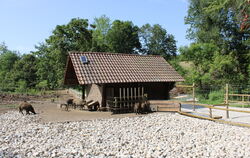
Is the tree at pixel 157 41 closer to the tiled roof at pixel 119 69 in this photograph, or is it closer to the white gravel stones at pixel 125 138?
the tiled roof at pixel 119 69

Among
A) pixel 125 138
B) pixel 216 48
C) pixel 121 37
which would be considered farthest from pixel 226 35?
pixel 125 138

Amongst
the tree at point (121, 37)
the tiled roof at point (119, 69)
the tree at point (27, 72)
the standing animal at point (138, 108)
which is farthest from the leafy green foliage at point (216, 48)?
the tree at point (27, 72)

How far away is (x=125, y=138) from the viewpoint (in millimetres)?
8500

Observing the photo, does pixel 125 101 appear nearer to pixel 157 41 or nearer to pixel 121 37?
pixel 121 37

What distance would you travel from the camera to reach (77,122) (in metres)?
10.8

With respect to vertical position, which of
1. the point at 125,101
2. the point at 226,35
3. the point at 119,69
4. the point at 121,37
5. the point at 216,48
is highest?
the point at 121,37

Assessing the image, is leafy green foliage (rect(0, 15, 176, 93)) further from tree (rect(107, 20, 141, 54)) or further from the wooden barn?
the wooden barn

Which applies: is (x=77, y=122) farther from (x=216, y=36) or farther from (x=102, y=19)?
(x=102, y=19)

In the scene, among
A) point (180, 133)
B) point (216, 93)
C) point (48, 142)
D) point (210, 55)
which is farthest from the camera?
point (210, 55)

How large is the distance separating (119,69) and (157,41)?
39944 mm

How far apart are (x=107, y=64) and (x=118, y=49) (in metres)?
31.8

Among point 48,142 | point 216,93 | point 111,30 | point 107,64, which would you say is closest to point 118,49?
point 111,30

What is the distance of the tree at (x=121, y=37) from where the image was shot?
149ft

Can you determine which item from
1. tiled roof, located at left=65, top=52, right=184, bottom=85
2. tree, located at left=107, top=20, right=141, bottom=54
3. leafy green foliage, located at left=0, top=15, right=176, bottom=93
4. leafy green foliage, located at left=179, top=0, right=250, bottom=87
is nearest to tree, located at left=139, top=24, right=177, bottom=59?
leafy green foliage, located at left=0, top=15, right=176, bottom=93
